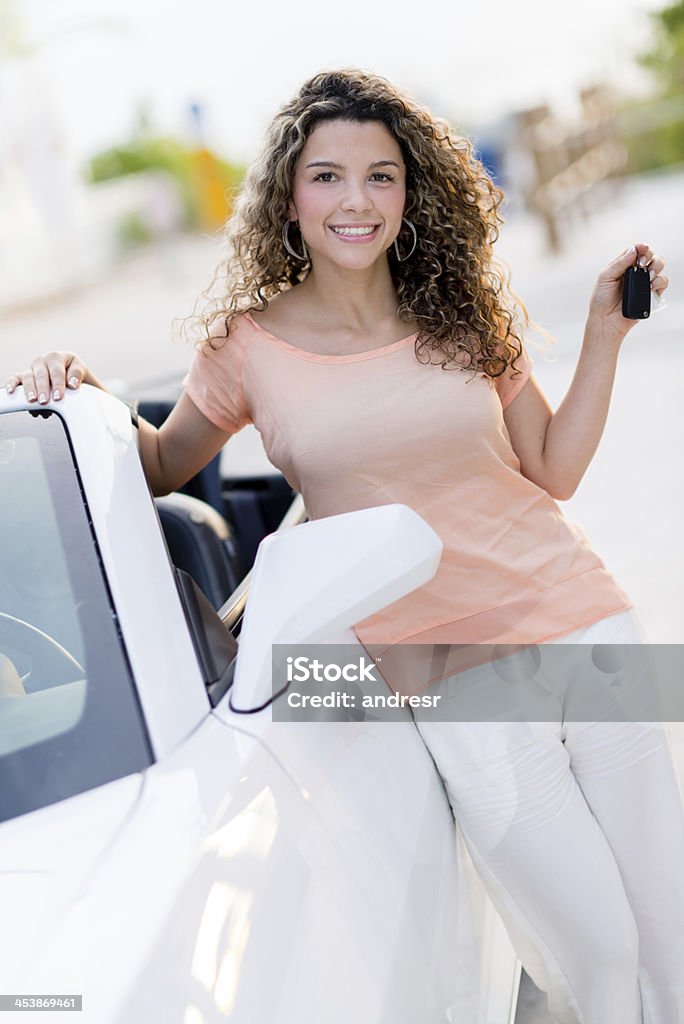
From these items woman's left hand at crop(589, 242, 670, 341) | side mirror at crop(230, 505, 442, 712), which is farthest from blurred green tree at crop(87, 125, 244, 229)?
side mirror at crop(230, 505, 442, 712)

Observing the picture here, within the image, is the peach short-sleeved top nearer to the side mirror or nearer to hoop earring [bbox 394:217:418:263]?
hoop earring [bbox 394:217:418:263]

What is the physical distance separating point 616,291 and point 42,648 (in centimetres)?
114

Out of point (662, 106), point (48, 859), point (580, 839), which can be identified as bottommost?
point (662, 106)

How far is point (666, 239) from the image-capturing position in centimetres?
1217

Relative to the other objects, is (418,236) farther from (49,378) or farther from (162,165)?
(162,165)

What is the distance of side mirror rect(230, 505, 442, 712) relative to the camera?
142 cm

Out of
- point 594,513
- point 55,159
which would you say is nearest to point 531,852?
point 594,513

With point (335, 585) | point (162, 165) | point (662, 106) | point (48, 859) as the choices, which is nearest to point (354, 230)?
point (335, 585)

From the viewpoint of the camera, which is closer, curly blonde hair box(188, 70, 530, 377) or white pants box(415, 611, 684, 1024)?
white pants box(415, 611, 684, 1024)

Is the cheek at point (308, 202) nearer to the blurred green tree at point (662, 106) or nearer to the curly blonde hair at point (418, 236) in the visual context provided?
the curly blonde hair at point (418, 236)

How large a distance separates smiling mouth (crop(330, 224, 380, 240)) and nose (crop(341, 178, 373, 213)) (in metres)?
0.03

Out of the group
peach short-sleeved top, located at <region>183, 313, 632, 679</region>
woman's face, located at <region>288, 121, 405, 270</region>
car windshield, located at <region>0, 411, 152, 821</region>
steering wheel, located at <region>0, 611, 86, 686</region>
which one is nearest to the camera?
car windshield, located at <region>0, 411, 152, 821</region>

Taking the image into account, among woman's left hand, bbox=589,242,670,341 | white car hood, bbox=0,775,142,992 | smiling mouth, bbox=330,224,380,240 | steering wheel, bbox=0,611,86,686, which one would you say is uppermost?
smiling mouth, bbox=330,224,380,240

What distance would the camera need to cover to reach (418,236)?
2152 millimetres
